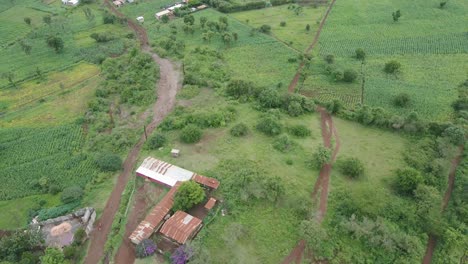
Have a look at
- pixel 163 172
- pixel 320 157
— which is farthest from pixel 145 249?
pixel 320 157

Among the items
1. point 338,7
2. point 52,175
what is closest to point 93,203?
point 52,175

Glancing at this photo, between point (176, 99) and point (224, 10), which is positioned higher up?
point (224, 10)

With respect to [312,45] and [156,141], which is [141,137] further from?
[312,45]

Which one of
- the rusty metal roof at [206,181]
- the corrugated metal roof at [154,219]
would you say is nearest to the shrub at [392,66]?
the rusty metal roof at [206,181]

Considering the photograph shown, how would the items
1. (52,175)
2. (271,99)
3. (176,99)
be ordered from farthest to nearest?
(176,99)
(271,99)
(52,175)

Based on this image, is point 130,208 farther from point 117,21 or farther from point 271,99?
point 117,21
